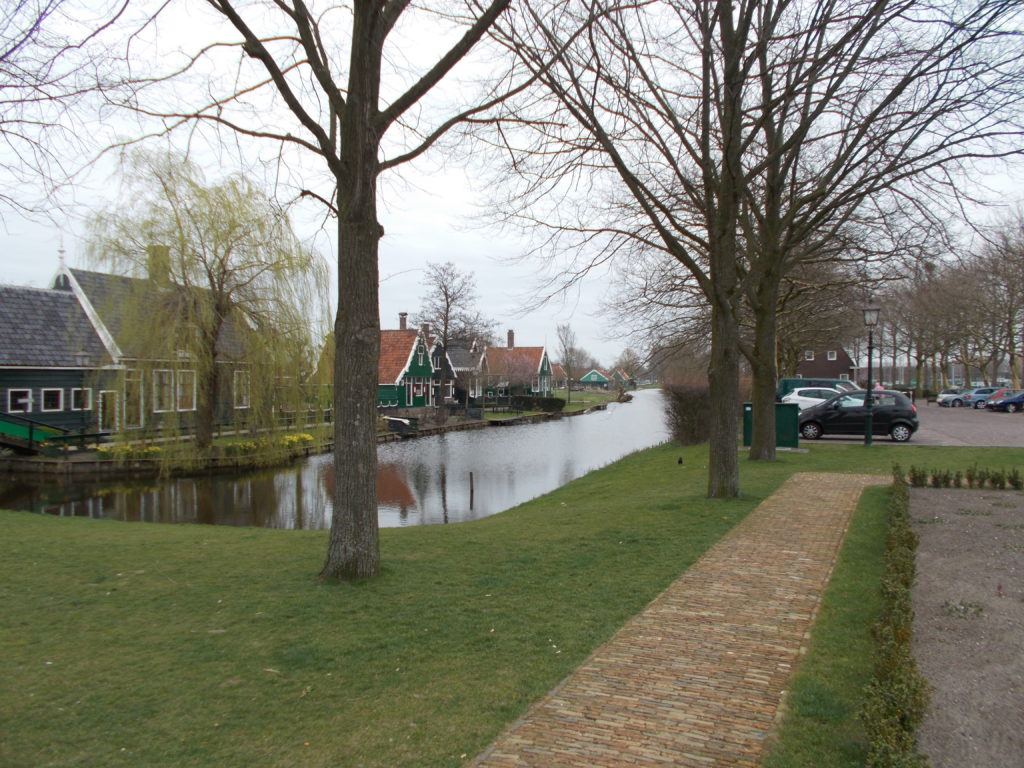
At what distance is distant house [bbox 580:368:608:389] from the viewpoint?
452ft

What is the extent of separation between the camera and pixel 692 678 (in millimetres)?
4293

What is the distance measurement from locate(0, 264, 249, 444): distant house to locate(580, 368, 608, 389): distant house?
113 m

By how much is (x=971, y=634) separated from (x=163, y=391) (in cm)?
2084

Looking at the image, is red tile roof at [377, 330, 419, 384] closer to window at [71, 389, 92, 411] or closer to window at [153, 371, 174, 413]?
window at [71, 389, 92, 411]

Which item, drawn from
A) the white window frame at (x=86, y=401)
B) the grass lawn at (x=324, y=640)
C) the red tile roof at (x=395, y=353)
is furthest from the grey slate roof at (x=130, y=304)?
the red tile roof at (x=395, y=353)

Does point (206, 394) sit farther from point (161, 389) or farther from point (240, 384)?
point (161, 389)

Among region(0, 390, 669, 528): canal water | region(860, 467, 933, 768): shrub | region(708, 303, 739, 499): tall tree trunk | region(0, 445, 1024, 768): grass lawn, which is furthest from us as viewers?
region(0, 390, 669, 528): canal water

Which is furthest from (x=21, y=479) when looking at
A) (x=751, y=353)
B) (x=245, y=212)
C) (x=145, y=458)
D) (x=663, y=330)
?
(x=751, y=353)

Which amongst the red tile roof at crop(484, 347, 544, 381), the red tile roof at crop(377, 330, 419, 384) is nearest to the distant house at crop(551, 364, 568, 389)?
the red tile roof at crop(484, 347, 544, 381)

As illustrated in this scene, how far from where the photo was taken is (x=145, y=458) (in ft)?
69.7

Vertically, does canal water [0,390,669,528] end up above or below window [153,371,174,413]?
below

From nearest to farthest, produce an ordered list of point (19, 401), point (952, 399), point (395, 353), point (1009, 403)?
point (19, 401)
point (1009, 403)
point (952, 399)
point (395, 353)

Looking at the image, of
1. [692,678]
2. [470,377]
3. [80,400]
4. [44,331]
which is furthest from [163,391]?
[470,377]

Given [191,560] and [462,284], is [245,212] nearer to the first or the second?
[191,560]
